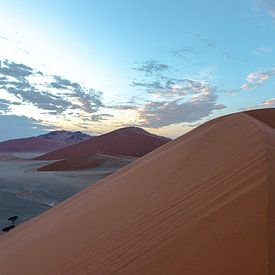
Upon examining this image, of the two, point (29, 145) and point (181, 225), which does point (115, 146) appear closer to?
point (29, 145)

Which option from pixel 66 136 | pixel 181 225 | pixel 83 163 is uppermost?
pixel 66 136

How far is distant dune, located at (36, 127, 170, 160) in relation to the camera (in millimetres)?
46719

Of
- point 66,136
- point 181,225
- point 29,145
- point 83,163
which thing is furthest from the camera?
point 66,136

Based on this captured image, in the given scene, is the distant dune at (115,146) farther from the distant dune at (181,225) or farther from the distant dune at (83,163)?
the distant dune at (181,225)

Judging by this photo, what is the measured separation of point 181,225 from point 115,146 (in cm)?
4711

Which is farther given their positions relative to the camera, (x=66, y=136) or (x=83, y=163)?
(x=66, y=136)

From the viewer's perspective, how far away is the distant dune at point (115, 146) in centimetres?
4672

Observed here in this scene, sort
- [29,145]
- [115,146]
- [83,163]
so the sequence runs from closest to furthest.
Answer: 1. [83,163]
2. [115,146]
3. [29,145]

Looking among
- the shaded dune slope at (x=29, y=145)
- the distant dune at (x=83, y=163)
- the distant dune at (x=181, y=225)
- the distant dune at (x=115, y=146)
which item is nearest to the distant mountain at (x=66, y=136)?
the shaded dune slope at (x=29, y=145)

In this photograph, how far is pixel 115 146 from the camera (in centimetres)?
5072

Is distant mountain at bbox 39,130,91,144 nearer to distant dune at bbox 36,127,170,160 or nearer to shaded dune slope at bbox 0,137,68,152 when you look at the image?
shaded dune slope at bbox 0,137,68,152

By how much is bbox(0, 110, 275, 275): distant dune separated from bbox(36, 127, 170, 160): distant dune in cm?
3902

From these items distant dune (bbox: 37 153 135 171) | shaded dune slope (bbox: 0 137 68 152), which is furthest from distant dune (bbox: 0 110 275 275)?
shaded dune slope (bbox: 0 137 68 152)

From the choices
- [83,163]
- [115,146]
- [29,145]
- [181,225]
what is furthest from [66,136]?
[181,225]
